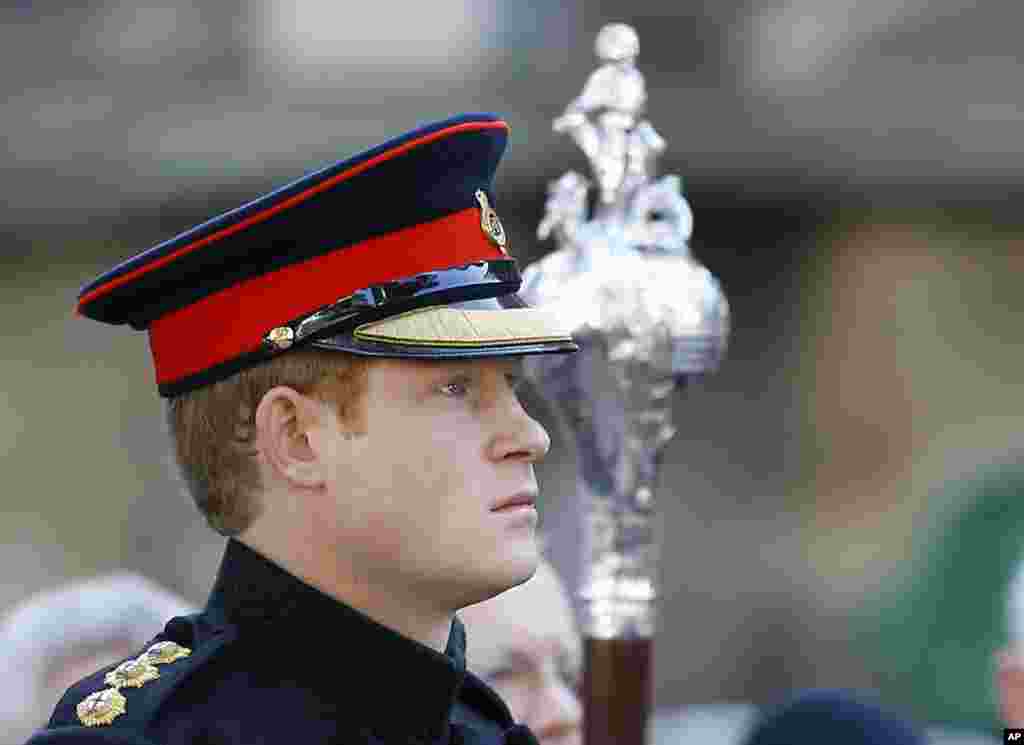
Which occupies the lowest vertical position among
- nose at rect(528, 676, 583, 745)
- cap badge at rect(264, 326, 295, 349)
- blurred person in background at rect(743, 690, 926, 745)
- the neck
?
nose at rect(528, 676, 583, 745)

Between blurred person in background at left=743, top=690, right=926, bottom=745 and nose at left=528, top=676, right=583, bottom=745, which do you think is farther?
nose at left=528, top=676, right=583, bottom=745

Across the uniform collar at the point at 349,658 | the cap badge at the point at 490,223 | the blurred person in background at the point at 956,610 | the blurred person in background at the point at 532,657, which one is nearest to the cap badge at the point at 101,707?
the uniform collar at the point at 349,658

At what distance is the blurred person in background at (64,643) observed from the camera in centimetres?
283

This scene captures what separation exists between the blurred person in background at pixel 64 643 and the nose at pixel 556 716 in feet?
1.51

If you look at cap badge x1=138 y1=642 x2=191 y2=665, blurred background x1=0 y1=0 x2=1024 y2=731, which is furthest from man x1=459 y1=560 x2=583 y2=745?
blurred background x1=0 y1=0 x2=1024 y2=731

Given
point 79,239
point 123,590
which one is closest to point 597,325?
point 123,590

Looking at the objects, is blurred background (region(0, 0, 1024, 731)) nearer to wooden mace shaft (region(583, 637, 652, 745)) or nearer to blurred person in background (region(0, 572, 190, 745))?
blurred person in background (region(0, 572, 190, 745))

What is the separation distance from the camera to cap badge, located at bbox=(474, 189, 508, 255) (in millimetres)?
1769

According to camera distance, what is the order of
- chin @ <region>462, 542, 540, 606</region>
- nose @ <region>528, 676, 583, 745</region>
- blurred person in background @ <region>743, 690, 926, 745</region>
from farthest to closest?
nose @ <region>528, 676, 583, 745</region>, blurred person in background @ <region>743, 690, 926, 745</region>, chin @ <region>462, 542, 540, 606</region>

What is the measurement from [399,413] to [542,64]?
167 inches

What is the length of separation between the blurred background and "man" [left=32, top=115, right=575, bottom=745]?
339cm

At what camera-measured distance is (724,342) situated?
100 inches

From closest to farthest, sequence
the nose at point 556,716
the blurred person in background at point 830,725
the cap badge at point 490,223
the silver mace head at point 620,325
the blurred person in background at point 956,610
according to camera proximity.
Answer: the cap badge at point 490,223 → the blurred person in background at point 830,725 → the silver mace head at point 620,325 → the nose at point 556,716 → the blurred person in background at point 956,610

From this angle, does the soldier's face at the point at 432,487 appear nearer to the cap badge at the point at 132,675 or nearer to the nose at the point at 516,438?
the nose at the point at 516,438
